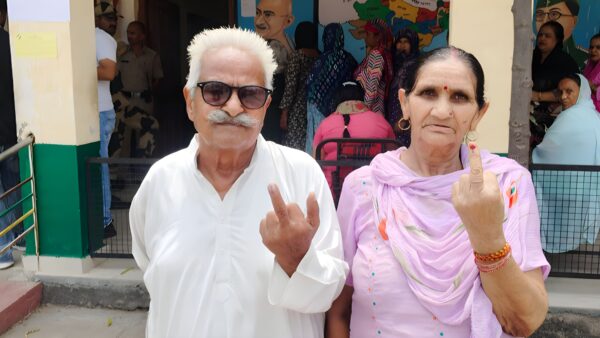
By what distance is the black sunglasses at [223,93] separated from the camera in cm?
171

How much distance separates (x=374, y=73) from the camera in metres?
5.51

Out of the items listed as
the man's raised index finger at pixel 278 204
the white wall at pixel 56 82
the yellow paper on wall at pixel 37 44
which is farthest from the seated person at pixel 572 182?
the yellow paper on wall at pixel 37 44

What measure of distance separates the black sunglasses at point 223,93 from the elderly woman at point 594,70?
4.75 meters

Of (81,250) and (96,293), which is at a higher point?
(81,250)

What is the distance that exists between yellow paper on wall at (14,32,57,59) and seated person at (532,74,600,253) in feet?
12.3

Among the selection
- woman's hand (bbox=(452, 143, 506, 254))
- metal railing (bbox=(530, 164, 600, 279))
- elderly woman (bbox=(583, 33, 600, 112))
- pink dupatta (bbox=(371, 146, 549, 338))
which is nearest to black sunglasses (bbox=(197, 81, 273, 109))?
pink dupatta (bbox=(371, 146, 549, 338))

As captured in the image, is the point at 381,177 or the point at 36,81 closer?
the point at 381,177

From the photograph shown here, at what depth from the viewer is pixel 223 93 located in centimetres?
172

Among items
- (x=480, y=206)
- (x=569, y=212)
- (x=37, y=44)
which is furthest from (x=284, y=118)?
(x=480, y=206)

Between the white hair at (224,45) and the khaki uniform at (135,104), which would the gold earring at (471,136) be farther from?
the khaki uniform at (135,104)

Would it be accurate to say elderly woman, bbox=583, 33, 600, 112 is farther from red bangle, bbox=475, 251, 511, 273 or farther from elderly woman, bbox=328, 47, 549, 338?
red bangle, bbox=475, 251, 511, 273

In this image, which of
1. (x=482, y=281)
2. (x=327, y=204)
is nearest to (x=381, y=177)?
(x=327, y=204)

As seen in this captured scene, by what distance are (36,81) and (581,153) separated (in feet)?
14.0

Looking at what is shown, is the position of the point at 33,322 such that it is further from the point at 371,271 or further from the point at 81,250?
the point at 371,271
